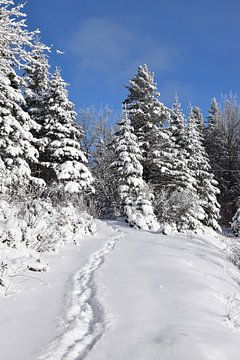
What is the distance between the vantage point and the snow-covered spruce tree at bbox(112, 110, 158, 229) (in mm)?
18359

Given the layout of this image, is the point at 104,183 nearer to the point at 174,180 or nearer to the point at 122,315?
the point at 174,180

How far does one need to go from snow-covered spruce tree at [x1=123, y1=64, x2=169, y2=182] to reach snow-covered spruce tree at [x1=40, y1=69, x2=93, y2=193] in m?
4.19

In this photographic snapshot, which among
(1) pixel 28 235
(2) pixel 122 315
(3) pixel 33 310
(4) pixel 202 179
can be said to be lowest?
(3) pixel 33 310

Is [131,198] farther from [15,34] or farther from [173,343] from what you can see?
[173,343]

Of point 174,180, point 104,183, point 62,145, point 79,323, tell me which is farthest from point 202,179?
point 79,323

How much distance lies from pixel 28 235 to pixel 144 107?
638 inches

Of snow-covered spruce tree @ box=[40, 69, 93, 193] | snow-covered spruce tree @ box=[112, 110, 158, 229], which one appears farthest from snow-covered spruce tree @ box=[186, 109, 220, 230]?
snow-covered spruce tree @ box=[40, 69, 93, 193]

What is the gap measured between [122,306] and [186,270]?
3.08m

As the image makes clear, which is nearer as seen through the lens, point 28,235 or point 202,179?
point 28,235

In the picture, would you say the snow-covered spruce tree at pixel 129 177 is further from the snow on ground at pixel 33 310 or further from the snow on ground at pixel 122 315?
the snow on ground at pixel 122 315

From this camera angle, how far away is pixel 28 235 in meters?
8.84

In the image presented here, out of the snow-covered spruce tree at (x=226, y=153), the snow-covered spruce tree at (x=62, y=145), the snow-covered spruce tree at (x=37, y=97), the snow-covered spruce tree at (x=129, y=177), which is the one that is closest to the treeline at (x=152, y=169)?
the snow-covered spruce tree at (x=129, y=177)

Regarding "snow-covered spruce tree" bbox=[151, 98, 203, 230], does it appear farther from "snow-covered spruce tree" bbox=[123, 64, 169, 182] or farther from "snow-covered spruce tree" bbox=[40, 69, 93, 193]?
"snow-covered spruce tree" bbox=[40, 69, 93, 193]

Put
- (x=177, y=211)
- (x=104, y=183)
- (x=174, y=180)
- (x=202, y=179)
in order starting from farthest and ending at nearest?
(x=202, y=179), (x=104, y=183), (x=174, y=180), (x=177, y=211)
